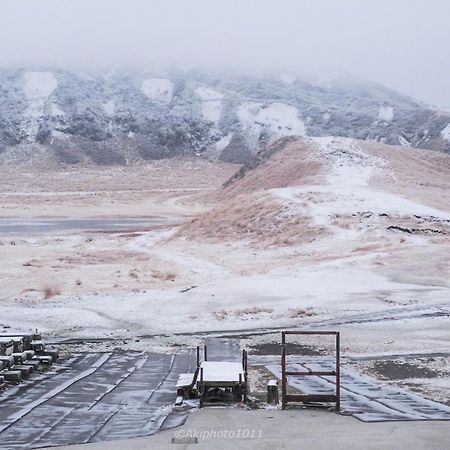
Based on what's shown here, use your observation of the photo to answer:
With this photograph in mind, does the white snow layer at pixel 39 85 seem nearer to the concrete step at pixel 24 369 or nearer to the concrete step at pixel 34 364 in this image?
the concrete step at pixel 34 364

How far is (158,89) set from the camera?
475 ft

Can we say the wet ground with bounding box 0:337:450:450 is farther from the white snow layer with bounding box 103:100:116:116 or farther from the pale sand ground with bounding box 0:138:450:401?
the white snow layer with bounding box 103:100:116:116

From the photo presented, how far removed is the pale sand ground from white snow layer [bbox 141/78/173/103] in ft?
246

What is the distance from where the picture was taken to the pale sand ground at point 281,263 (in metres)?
21.9

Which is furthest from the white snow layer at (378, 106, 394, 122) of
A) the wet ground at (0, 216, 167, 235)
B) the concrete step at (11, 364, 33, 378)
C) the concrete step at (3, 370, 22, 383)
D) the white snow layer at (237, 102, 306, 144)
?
the concrete step at (3, 370, 22, 383)

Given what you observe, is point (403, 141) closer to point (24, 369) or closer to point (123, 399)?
point (24, 369)

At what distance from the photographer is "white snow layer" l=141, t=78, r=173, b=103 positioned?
5586 inches

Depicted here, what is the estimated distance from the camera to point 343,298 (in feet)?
82.0

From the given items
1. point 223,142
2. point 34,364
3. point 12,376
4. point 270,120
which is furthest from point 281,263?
point 270,120

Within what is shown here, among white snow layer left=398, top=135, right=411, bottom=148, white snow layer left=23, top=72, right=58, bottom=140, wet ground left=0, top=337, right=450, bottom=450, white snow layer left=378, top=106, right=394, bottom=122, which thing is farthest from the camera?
white snow layer left=23, top=72, right=58, bottom=140

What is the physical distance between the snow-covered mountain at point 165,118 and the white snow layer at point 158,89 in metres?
0.18

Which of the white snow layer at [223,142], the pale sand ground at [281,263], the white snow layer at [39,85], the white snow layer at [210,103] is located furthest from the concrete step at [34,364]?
the white snow layer at [39,85]

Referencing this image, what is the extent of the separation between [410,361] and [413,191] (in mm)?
36708

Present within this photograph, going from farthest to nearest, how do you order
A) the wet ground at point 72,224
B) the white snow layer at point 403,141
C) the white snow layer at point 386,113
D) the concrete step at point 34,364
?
the white snow layer at point 386,113, the white snow layer at point 403,141, the wet ground at point 72,224, the concrete step at point 34,364
